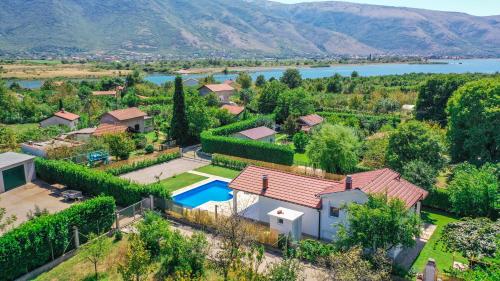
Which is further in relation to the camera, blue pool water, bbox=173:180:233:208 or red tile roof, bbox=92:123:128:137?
red tile roof, bbox=92:123:128:137

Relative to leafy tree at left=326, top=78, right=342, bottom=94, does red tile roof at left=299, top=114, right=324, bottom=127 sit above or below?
below

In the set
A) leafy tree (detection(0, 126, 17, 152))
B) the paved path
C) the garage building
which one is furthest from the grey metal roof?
the paved path

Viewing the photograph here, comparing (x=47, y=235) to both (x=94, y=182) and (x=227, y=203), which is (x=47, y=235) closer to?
(x=94, y=182)

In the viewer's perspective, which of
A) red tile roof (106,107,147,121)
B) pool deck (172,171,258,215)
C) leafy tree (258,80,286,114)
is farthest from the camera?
leafy tree (258,80,286,114)

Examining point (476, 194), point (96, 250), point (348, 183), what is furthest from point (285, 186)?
point (96, 250)

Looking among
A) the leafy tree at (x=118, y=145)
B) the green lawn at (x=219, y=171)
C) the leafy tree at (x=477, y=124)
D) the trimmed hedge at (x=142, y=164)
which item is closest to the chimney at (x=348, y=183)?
the green lawn at (x=219, y=171)

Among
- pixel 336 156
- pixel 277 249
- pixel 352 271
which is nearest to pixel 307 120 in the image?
pixel 336 156

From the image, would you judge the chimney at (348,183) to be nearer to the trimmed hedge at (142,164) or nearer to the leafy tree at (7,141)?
the trimmed hedge at (142,164)

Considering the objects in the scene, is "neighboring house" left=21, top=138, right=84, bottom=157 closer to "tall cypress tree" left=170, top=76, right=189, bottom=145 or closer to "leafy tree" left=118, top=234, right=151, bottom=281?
"tall cypress tree" left=170, top=76, right=189, bottom=145
